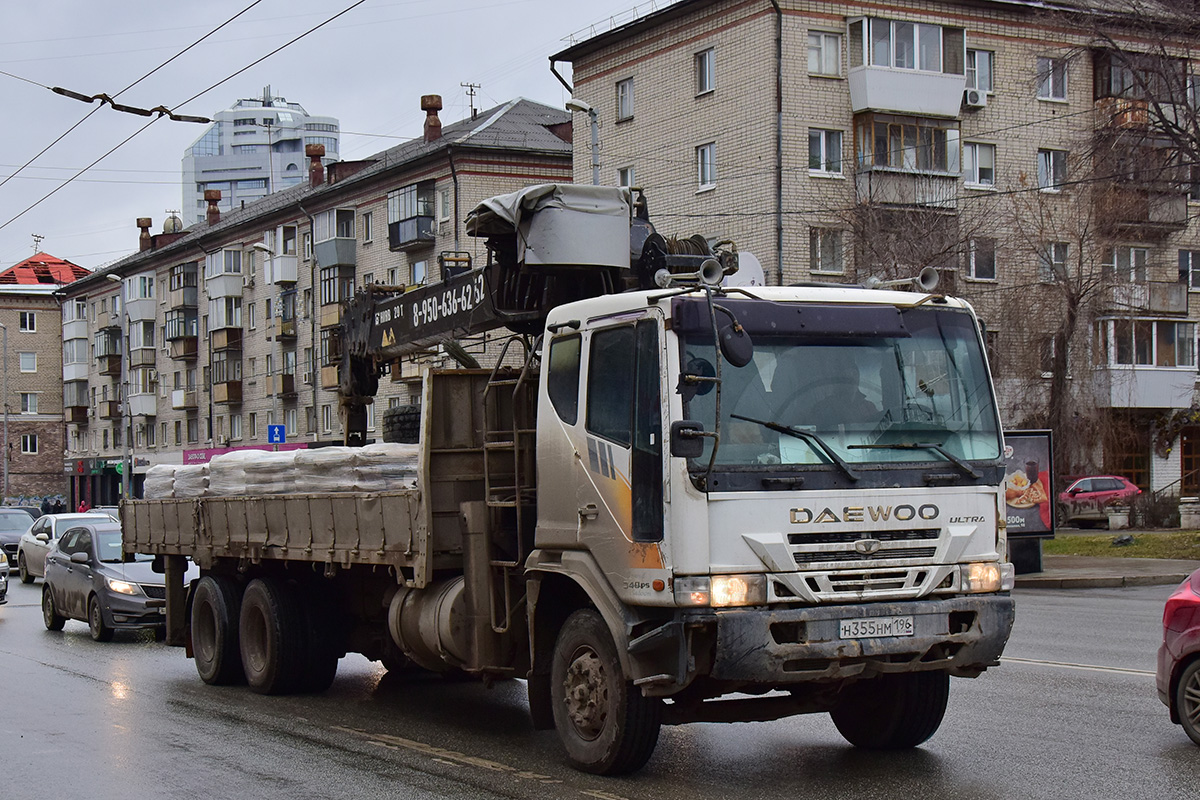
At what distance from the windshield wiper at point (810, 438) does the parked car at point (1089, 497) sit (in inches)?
1426

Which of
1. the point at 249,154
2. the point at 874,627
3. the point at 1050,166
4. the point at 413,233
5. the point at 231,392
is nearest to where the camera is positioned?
the point at 874,627

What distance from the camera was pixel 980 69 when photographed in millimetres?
43125

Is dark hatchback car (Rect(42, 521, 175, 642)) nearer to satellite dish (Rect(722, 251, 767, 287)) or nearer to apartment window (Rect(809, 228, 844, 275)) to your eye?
satellite dish (Rect(722, 251, 767, 287))

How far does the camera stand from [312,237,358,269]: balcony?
6003 centimetres

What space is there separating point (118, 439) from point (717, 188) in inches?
2218

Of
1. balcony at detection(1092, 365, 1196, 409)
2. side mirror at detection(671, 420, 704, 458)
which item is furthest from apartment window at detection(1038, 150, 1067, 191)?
side mirror at detection(671, 420, 704, 458)

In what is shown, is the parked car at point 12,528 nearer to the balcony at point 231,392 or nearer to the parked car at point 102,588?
the parked car at point 102,588

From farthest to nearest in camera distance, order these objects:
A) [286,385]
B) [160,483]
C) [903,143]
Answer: [286,385] < [903,143] < [160,483]

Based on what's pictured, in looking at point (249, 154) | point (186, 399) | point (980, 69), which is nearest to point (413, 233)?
point (980, 69)

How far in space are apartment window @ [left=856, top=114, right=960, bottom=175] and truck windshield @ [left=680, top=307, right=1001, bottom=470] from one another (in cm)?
3277

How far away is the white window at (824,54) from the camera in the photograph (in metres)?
40.5

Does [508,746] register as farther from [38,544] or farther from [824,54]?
[824,54]

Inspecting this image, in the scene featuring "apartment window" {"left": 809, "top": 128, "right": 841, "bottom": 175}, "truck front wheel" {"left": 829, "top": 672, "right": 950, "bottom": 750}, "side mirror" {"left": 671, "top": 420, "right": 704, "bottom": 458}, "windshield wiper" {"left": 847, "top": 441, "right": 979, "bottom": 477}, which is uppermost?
"apartment window" {"left": 809, "top": 128, "right": 841, "bottom": 175}

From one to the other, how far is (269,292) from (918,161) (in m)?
36.4
